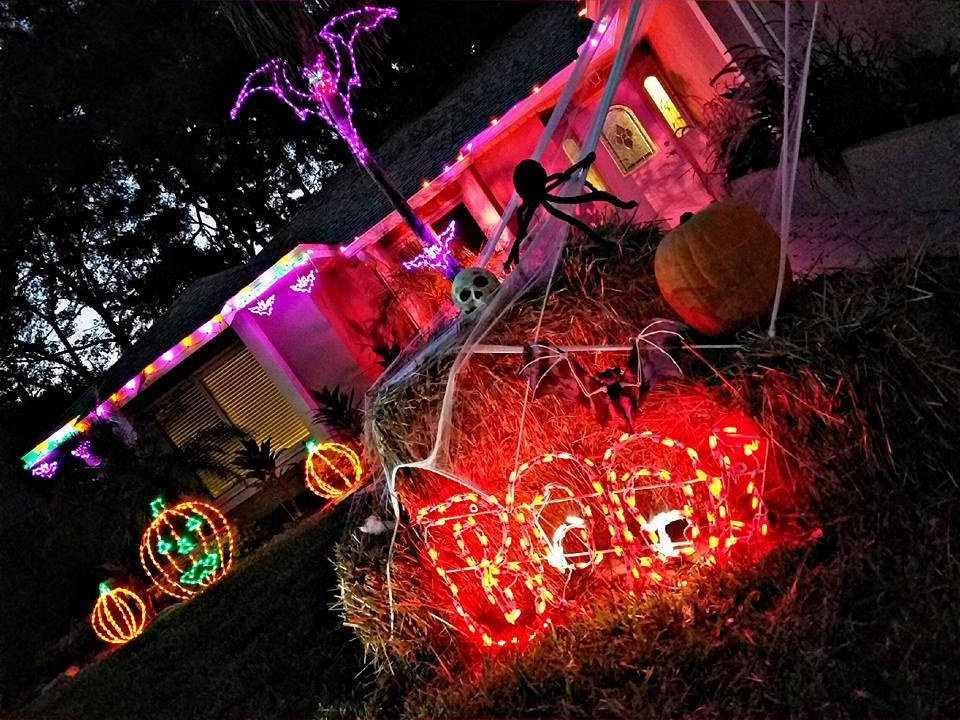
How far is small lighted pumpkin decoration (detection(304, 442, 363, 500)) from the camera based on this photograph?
11578mm

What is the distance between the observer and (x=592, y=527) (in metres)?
4.70

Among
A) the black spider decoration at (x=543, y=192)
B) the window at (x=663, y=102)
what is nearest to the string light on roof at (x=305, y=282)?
the window at (x=663, y=102)

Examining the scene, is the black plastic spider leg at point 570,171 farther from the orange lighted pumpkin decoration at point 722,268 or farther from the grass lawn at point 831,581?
the grass lawn at point 831,581

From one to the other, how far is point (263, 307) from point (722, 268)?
11367 mm

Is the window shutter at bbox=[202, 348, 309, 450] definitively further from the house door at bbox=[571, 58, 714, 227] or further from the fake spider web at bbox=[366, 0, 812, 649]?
the fake spider web at bbox=[366, 0, 812, 649]

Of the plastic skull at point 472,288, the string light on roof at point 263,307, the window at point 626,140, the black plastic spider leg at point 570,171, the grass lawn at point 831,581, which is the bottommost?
the grass lawn at point 831,581

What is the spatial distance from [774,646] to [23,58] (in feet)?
93.2

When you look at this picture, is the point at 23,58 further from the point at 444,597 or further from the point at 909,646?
the point at 909,646

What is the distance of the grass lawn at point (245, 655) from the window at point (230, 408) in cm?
519

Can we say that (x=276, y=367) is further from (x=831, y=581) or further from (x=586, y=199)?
(x=831, y=581)

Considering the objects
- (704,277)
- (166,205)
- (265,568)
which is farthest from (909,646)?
(166,205)

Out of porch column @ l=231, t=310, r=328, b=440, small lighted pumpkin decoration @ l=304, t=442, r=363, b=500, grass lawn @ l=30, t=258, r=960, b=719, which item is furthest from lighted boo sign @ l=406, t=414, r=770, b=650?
porch column @ l=231, t=310, r=328, b=440

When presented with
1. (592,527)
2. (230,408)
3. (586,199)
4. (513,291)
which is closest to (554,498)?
(592,527)

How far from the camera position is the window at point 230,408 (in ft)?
52.1
